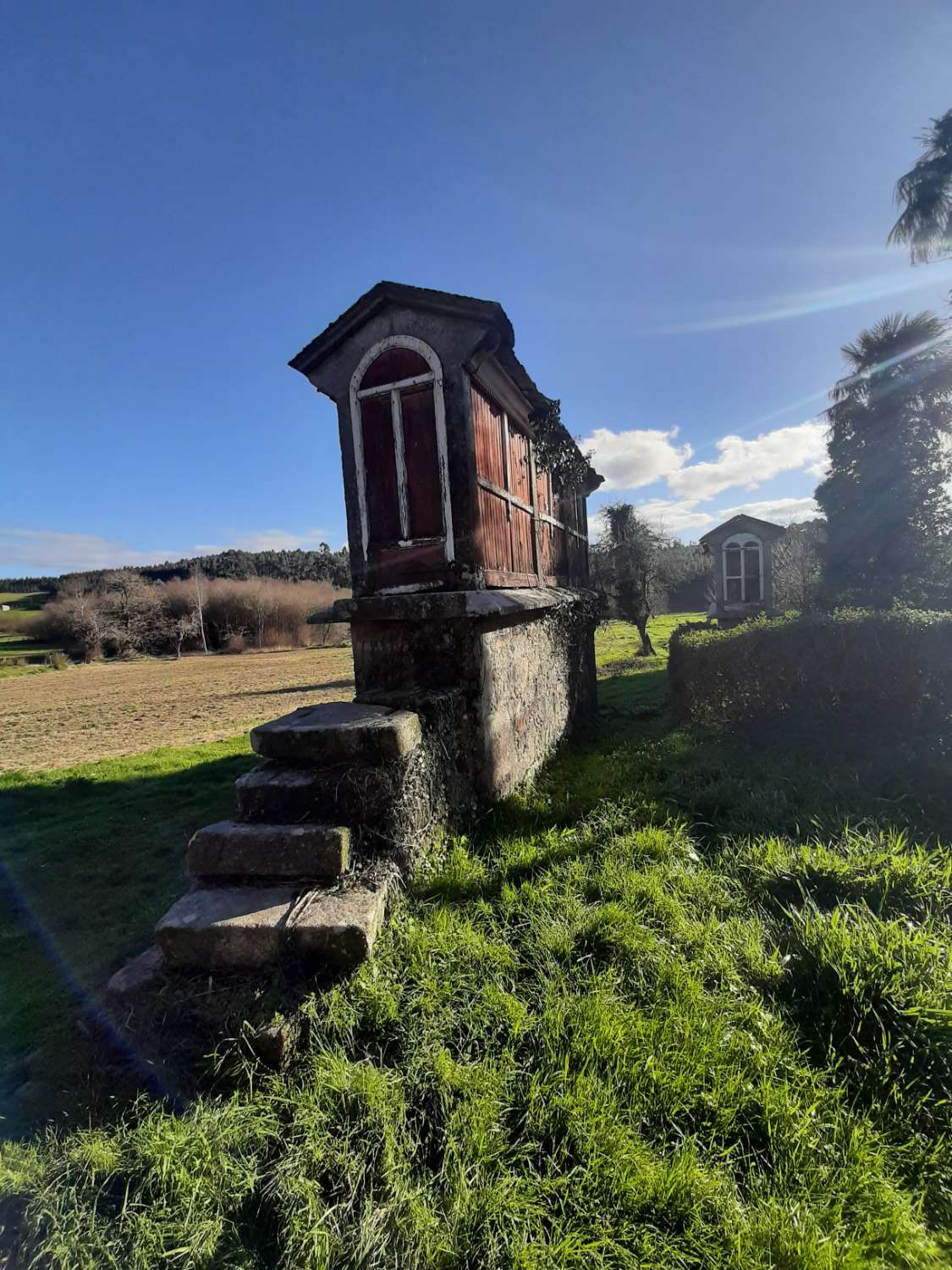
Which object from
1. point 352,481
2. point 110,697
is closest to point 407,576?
point 352,481

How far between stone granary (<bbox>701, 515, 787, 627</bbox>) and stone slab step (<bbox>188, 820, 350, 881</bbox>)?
16.0m

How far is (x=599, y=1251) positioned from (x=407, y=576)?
4342mm

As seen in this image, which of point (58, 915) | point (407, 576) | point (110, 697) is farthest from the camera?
point (110, 697)

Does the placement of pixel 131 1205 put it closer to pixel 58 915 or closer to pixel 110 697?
pixel 58 915

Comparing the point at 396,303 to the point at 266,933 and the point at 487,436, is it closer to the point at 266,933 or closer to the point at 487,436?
the point at 487,436

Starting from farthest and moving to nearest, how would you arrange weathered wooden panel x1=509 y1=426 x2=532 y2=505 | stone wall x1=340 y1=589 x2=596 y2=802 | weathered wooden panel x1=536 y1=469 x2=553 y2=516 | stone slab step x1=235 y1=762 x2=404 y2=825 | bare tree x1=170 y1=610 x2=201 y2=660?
bare tree x1=170 y1=610 x2=201 y2=660 < weathered wooden panel x1=536 y1=469 x2=553 y2=516 < weathered wooden panel x1=509 y1=426 x2=532 y2=505 < stone wall x1=340 y1=589 x2=596 y2=802 < stone slab step x1=235 y1=762 x2=404 y2=825

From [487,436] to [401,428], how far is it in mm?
920

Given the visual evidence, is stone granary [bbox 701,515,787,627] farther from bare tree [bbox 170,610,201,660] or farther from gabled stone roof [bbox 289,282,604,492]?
bare tree [bbox 170,610,201,660]

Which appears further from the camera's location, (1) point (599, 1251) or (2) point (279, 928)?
(2) point (279, 928)

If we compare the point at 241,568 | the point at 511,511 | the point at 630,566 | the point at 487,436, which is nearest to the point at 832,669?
the point at 511,511

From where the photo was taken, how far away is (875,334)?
14.4 m

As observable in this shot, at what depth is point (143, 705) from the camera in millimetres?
18797

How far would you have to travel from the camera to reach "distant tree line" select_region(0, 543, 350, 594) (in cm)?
6650

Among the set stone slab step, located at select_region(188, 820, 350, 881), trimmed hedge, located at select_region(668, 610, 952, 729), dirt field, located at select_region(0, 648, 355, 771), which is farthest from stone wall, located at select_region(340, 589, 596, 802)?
dirt field, located at select_region(0, 648, 355, 771)
